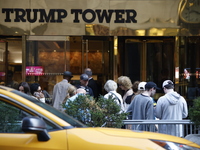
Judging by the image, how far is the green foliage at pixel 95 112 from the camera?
24.2ft

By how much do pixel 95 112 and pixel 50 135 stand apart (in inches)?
113

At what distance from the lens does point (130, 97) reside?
10797mm

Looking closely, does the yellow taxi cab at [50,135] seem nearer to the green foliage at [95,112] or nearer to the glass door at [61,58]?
the green foliage at [95,112]

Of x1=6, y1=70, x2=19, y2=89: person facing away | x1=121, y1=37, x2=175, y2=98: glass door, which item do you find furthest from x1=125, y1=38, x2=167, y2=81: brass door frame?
x1=6, y1=70, x2=19, y2=89: person facing away

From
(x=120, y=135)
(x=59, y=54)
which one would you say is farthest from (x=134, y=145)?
(x=59, y=54)

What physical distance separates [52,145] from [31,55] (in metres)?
12.0

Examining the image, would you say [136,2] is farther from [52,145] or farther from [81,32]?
[52,145]

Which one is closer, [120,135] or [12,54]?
[120,135]

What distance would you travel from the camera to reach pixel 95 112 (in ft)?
24.3

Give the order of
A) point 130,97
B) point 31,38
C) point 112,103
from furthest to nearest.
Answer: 1. point 31,38
2. point 130,97
3. point 112,103

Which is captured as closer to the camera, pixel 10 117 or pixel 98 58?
pixel 10 117

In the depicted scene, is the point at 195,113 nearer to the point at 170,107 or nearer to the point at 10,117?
the point at 170,107

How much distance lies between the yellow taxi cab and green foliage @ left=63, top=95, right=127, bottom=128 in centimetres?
242

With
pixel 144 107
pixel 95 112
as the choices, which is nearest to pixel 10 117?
pixel 95 112
